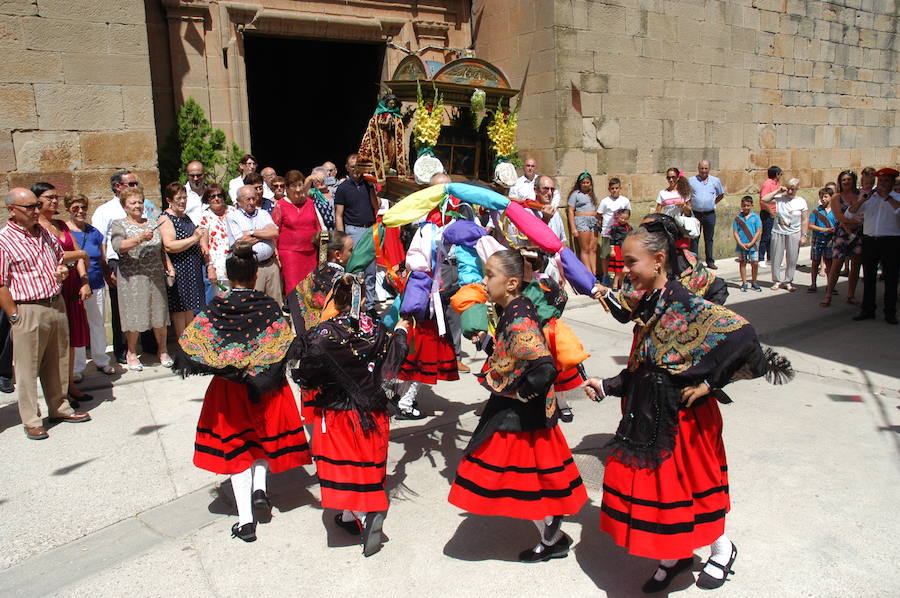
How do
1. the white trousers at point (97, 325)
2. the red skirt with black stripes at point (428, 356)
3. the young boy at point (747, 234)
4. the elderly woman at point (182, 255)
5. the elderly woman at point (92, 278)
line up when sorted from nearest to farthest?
the red skirt with black stripes at point (428, 356) → the elderly woman at point (92, 278) → the white trousers at point (97, 325) → the elderly woman at point (182, 255) → the young boy at point (747, 234)

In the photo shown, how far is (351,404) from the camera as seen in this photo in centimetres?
344

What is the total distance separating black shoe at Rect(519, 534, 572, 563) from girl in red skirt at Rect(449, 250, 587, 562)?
244 millimetres

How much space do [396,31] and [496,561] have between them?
869 centimetres

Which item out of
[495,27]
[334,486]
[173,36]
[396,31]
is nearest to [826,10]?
[495,27]

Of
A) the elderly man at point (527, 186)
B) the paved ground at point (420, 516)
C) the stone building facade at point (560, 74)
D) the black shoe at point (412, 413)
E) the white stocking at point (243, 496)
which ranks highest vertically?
the stone building facade at point (560, 74)

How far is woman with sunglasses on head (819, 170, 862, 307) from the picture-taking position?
8.58 m

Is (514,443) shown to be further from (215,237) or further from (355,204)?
(355,204)

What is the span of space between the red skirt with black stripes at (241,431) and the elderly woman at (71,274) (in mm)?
2498

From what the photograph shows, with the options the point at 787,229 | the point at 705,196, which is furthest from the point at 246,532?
the point at 705,196

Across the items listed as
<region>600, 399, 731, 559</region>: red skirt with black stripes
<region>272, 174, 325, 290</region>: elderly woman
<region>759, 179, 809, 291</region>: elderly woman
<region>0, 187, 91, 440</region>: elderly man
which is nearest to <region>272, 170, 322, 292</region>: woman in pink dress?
<region>272, 174, 325, 290</region>: elderly woman

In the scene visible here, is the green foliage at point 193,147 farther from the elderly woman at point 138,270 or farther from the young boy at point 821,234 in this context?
the young boy at point 821,234

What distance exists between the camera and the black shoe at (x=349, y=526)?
361 cm

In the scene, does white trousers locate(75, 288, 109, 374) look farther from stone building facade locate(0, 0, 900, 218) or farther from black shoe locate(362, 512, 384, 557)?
black shoe locate(362, 512, 384, 557)

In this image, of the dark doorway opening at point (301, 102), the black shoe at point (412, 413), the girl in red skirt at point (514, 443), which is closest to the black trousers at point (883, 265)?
the black shoe at point (412, 413)
